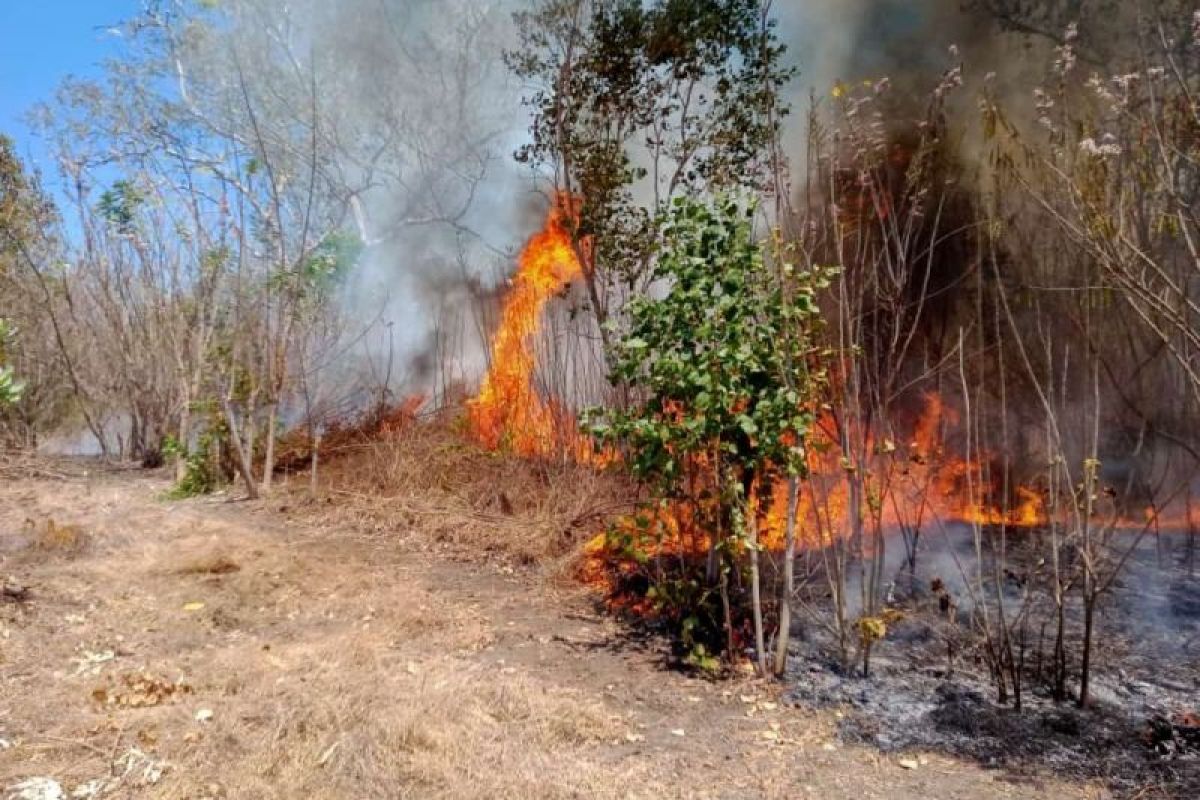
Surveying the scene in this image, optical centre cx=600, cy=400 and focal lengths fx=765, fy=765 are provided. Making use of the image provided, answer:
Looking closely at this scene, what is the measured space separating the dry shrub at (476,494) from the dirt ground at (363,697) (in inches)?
23.9

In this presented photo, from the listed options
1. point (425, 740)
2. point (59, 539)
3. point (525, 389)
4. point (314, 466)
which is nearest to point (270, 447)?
point (314, 466)

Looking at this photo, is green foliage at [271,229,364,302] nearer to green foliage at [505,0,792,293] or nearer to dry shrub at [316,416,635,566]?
dry shrub at [316,416,635,566]

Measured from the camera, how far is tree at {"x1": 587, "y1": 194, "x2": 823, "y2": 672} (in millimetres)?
4145

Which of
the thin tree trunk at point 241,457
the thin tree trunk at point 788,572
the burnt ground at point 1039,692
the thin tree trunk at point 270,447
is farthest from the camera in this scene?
the thin tree trunk at point 270,447

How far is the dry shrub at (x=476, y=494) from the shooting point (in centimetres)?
716

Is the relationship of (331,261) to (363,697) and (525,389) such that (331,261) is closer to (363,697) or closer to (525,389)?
(525,389)

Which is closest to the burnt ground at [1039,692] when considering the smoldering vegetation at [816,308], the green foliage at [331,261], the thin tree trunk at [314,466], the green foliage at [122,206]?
the smoldering vegetation at [816,308]

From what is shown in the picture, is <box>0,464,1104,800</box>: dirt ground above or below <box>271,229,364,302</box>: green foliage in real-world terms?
below

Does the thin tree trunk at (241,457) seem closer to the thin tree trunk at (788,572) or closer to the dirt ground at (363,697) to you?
the dirt ground at (363,697)

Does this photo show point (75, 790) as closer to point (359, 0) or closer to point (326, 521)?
point (326, 521)

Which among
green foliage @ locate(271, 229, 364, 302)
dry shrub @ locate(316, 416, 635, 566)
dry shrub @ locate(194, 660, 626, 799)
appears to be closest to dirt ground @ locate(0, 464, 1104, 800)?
dry shrub @ locate(194, 660, 626, 799)

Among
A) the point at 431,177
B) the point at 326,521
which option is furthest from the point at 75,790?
the point at 431,177

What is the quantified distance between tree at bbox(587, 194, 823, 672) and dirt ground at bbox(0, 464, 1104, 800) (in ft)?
2.75

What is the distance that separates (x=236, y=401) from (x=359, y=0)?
40.5 ft
